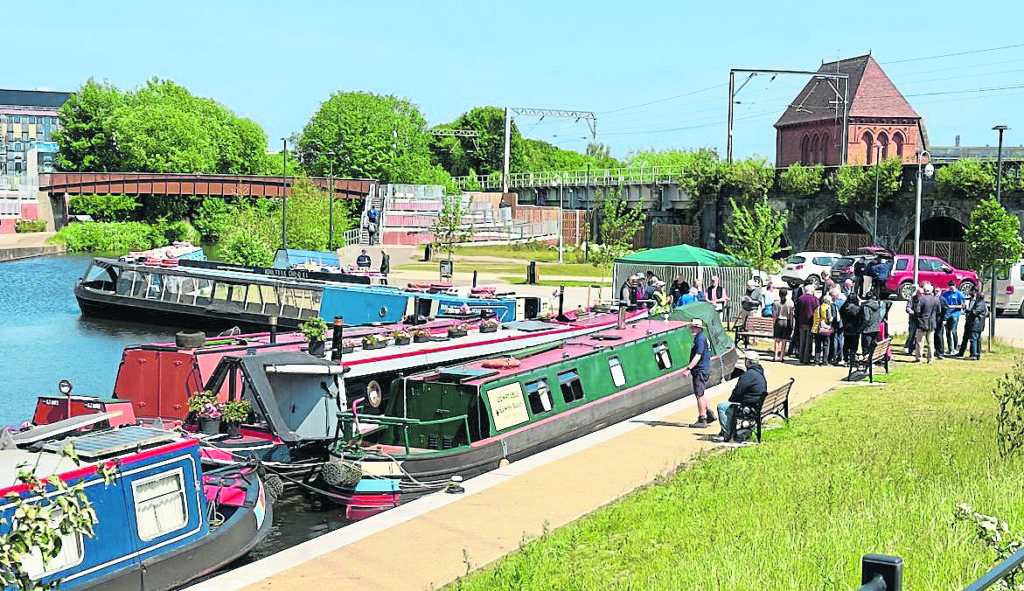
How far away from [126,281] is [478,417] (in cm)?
3078

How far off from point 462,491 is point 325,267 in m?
31.8

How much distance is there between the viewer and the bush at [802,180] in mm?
61062

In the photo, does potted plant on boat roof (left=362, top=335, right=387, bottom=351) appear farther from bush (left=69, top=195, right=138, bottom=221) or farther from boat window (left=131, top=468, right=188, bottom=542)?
bush (left=69, top=195, right=138, bottom=221)

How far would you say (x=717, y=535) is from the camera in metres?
11.0

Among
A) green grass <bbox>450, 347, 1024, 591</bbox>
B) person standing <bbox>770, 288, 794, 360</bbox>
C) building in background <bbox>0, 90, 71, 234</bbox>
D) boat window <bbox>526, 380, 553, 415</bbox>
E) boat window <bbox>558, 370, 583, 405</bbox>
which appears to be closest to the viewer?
green grass <bbox>450, 347, 1024, 591</bbox>

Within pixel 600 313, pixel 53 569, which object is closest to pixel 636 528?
pixel 53 569

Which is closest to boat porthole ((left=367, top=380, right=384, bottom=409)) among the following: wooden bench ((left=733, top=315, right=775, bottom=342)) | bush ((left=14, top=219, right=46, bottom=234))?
wooden bench ((left=733, top=315, right=775, bottom=342))

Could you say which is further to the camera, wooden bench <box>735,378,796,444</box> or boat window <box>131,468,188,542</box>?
wooden bench <box>735,378,796,444</box>

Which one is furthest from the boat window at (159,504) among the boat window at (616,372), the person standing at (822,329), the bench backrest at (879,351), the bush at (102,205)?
the bush at (102,205)

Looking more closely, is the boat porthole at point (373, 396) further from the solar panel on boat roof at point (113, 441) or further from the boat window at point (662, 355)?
the boat window at point (662, 355)

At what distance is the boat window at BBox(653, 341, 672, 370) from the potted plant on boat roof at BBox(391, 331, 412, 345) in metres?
4.64

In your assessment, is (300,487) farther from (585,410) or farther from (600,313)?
(600,313)

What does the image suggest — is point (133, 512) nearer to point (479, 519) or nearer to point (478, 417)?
point (479, 519)

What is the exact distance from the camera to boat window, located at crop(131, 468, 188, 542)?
11734mm
